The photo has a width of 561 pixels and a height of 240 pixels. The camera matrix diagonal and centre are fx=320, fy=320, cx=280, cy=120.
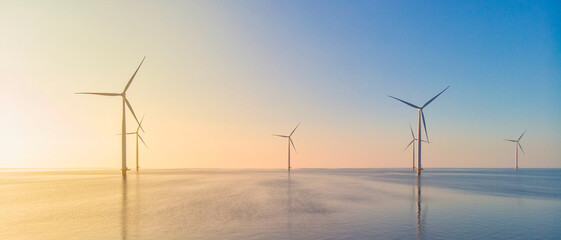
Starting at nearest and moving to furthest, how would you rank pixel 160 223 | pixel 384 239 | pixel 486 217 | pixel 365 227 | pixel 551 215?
1. pixel 384 239
2. pixel 365 227
3. pixel 160 223
4. pixel 486 217
5. pixel 551 215

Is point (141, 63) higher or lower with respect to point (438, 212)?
higher

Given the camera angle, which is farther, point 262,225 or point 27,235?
point 262,225

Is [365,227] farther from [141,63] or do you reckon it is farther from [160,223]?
[141,63]

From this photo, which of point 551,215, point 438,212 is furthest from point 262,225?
point 551,215

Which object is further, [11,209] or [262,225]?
[11,209]

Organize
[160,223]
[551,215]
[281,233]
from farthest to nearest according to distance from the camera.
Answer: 1. [551,215]
2. [160,223]
3. [281,233]

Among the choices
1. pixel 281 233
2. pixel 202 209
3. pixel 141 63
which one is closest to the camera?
pixel 281 233

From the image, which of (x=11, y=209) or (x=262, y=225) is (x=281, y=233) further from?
(x=11, y=209)

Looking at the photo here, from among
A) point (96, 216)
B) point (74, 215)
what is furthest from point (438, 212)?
point (74, 215)

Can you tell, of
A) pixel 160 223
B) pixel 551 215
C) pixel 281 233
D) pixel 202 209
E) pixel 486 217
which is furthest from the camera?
pixel 202 209
